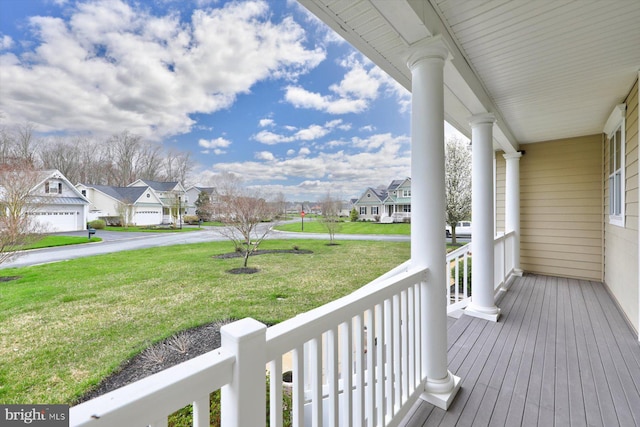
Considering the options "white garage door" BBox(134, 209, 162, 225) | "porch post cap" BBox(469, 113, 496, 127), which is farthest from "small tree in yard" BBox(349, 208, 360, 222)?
"white garage door" BBox(134, 209, 162, 225)

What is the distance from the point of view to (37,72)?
1.58 metres

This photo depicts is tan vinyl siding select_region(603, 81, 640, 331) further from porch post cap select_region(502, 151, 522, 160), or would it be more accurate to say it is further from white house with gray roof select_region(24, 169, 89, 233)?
white house with gray roof select_region(24, 169, 89, 233)

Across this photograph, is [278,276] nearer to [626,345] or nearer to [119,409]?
[119,409]

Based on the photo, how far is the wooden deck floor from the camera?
5.30 ft

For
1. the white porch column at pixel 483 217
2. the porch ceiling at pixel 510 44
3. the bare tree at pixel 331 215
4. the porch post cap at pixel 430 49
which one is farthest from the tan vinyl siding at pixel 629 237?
the bare tree at pixel 331 215

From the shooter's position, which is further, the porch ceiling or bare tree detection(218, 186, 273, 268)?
bare tree detection(218, 186, 273, 268)

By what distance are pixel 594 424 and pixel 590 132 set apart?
4.36 meters

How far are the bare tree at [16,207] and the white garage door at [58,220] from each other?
0.17 feet

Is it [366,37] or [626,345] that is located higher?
[366,37]

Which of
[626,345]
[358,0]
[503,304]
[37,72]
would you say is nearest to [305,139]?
[358,0]

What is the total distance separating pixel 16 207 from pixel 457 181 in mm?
9039

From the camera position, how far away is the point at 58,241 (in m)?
1.68

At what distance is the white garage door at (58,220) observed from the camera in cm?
157

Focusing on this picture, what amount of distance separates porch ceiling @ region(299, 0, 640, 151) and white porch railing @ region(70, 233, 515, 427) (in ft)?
4.61
